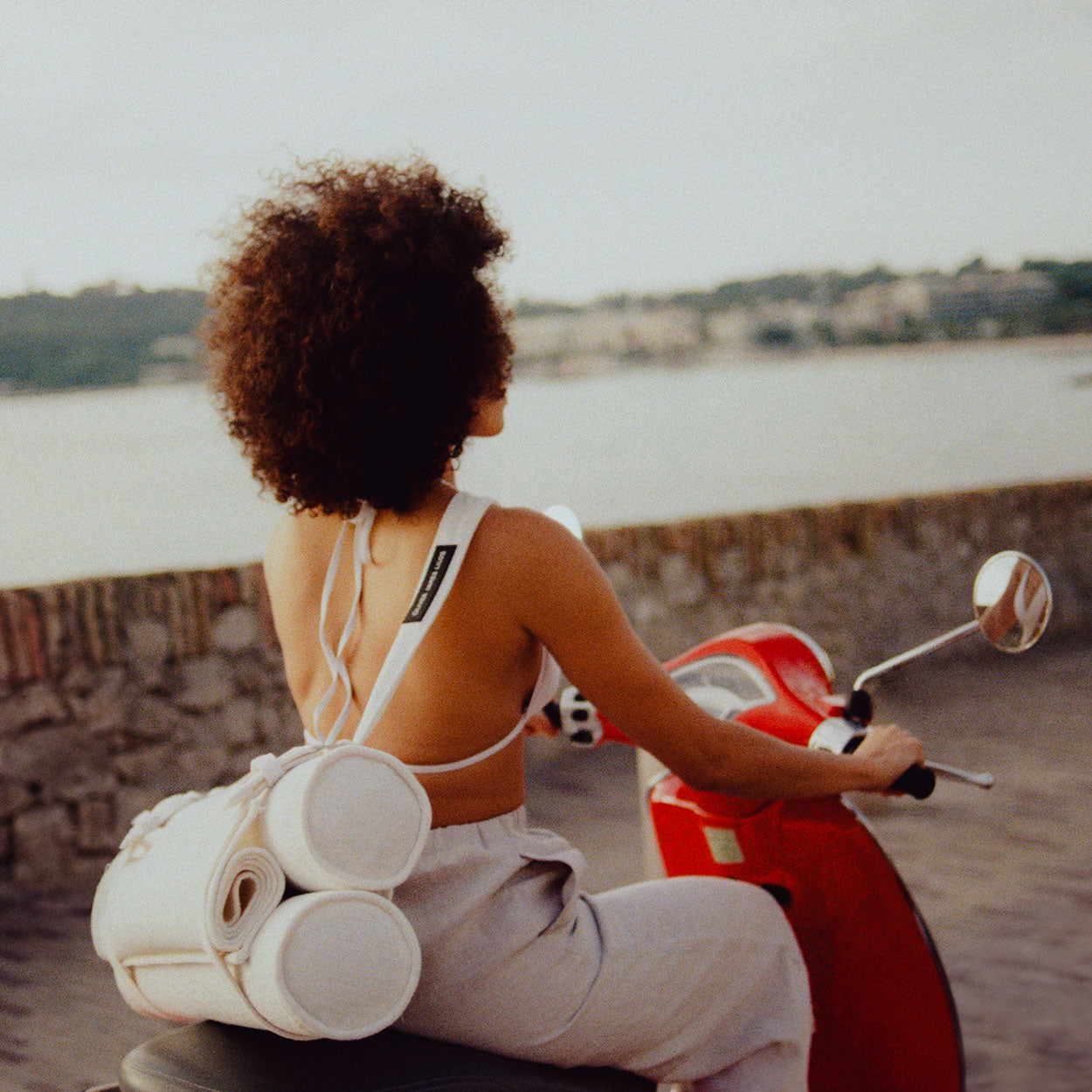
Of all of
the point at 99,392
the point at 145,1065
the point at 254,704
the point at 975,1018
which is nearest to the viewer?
the point at 145,1065

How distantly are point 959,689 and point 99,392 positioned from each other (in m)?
4.13

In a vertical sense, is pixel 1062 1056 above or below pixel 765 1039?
below

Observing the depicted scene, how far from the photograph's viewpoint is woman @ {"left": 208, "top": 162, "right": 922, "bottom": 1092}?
139 cm

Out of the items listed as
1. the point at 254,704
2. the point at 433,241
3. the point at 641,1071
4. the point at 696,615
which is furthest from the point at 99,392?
the point at 641,1071

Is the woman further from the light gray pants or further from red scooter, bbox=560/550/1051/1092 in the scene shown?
red scooter, bbox=560/550/1051/1092

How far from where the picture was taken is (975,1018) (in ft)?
9.72

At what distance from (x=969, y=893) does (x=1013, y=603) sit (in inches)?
96.8

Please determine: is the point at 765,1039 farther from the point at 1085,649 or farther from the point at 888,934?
the point at 1085,649

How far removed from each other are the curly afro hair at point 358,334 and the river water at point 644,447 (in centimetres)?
17

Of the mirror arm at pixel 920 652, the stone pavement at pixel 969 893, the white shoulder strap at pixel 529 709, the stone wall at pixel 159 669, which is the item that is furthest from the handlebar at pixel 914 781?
the stone wall at pixel 159 669

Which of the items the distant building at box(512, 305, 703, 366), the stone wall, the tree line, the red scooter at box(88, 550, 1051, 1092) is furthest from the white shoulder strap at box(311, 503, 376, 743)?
the distant building at box(512, 305, 703, 366)

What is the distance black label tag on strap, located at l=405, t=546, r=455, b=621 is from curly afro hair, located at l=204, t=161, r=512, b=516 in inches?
4.8

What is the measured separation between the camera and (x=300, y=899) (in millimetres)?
1118

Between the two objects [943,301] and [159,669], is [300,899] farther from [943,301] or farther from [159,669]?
[943,301]
